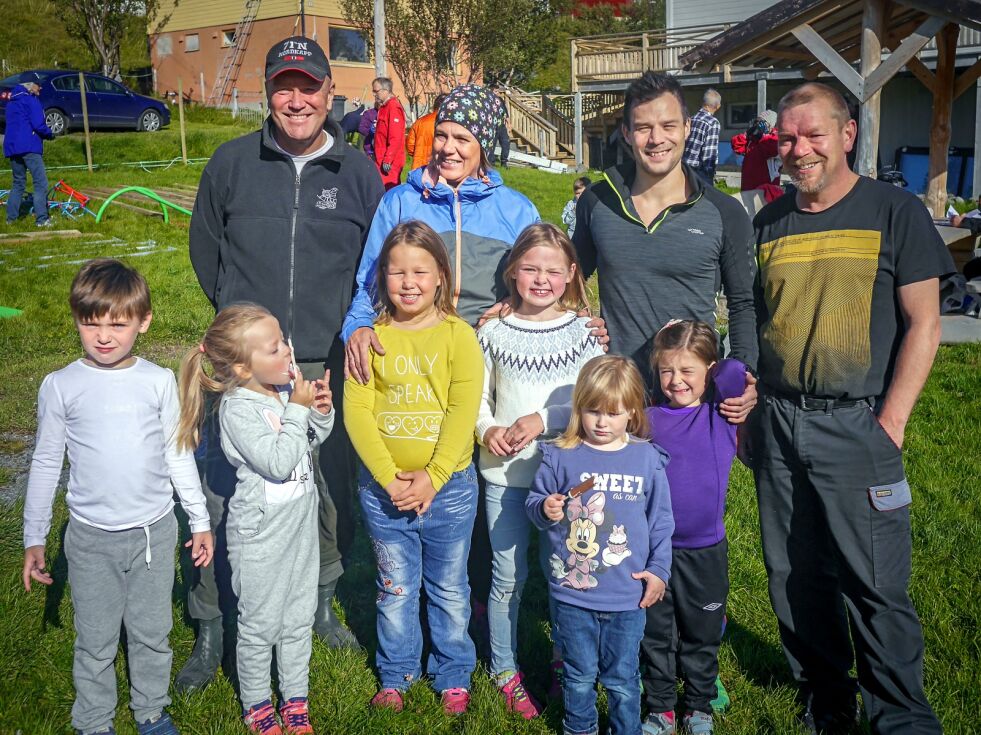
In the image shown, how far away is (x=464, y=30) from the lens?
26203mm

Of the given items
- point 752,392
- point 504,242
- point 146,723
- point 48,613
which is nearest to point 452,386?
point 504,242

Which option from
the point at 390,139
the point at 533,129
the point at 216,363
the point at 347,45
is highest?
the point at 347,45

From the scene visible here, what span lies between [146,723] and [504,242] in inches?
87.0

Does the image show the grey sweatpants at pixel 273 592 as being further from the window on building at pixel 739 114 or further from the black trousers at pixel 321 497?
the window on building at pixel 739 114

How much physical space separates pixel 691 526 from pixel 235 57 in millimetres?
33654

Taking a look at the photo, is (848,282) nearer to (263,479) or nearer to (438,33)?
(263,479)

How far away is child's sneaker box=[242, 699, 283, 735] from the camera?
3102 mm

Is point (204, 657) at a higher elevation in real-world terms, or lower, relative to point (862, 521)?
lower

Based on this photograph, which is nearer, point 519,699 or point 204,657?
point 519,699

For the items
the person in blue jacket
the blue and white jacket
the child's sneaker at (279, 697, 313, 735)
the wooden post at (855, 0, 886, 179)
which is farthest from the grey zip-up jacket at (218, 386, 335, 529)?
the person in blue jacket

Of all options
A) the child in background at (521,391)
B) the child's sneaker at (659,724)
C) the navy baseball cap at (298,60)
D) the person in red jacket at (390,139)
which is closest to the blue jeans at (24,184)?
the person in red jacket at (390,139)

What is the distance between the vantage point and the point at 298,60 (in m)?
3.48

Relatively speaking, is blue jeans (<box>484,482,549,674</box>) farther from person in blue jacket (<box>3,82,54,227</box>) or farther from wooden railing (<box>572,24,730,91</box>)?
wooden railing (<box>572,24,730,91</box>)

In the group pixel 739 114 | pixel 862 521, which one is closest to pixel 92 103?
pixel 739 114
